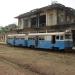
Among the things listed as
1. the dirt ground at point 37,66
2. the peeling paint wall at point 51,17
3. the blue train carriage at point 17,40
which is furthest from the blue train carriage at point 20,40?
the dirt ground at point 37,66

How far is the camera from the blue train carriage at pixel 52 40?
91.5ft

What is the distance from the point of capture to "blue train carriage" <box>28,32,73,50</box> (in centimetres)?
2789

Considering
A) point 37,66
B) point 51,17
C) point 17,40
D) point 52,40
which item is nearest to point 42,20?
point 51,17

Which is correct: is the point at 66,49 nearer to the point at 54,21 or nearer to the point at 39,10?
the point at 54,21

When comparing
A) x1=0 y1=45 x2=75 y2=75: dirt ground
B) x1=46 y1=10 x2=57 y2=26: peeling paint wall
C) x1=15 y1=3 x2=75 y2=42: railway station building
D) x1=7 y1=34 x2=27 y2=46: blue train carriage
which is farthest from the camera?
x1=46 y1=10 x2=57 y2=26: peeling paint wall

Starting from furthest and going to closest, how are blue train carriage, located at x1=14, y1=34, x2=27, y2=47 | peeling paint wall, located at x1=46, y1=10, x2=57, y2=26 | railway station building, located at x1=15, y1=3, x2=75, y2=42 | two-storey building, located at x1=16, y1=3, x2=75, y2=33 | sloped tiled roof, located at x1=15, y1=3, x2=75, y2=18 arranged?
peeling paint wall, located at x1=46, y1=10, x2=57, y2=26
blue train carriage, located at x1=14, y1=34, x2=27, y2=47
sloped tiled roof, located at x1=15, y1=3, x2=75, y2=18
two-storey building, located at x1=16, y1=3, x2=75, y2=33
railway station building, located at x1=15, y1=3, x2=75, y2=42

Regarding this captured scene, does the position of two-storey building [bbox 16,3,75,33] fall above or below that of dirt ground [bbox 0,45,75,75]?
above

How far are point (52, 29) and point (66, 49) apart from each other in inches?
320

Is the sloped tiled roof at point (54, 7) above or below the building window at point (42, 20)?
above

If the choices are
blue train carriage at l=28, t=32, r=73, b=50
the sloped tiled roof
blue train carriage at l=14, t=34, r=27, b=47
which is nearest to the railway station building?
the sloped tiled roof

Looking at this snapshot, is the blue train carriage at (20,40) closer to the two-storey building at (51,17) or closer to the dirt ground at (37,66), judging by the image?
the two-storey building at (51,17)

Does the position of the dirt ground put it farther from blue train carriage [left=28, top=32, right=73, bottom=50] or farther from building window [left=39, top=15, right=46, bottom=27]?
building window [left=39, top=15, right=46, bottom=27]

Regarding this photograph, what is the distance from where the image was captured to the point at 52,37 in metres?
30.0

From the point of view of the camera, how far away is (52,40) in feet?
98.1
